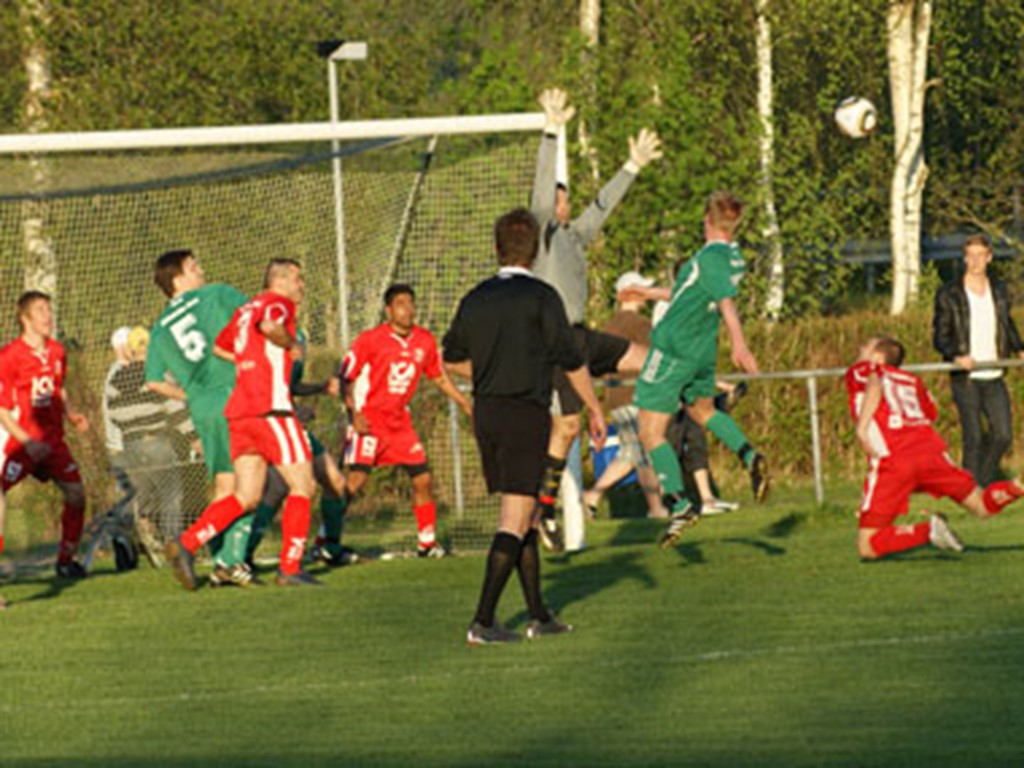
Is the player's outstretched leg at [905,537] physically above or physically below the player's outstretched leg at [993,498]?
below

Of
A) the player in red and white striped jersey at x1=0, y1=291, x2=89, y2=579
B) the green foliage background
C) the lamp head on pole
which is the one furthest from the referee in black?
the green foliage background

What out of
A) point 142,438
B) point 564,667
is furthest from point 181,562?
point 564,667

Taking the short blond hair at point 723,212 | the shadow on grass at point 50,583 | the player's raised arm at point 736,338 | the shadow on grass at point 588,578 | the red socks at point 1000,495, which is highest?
the short blond hair at point 723,212

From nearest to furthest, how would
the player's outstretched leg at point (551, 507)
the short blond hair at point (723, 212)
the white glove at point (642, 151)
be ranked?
the short blond hair at point (723, 212)
the white glove at point (642, 151)
the player's outstretched leg at point (551, 507)

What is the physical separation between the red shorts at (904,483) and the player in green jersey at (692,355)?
1.93 ft

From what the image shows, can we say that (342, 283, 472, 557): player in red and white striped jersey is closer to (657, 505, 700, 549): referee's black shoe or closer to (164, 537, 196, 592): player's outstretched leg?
(164, 537, 196, 592): player's outstretched leg

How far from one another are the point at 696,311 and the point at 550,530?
2.05 m

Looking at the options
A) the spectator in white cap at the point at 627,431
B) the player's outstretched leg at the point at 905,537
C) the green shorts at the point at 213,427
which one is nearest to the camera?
the player's outstretched leg at the point at 905,537

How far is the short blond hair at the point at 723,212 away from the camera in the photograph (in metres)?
13.2

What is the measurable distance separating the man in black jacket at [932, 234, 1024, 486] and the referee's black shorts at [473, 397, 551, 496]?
6528 mm

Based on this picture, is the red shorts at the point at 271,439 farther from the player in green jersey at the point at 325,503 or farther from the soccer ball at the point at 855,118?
the soccer ball at the point at 855,118

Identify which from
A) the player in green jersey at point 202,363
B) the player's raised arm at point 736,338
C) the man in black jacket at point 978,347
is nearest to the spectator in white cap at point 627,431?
the man in black jacket at point 978,347

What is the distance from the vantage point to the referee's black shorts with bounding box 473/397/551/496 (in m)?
10.6

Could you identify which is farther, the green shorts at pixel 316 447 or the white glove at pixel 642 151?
the green shorts at pixel 316 447
